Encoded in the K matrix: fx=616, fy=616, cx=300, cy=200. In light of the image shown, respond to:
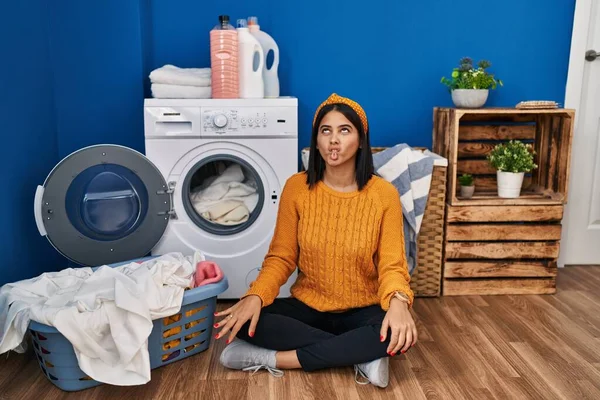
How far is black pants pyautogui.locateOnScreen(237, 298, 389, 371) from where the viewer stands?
1.72 metres

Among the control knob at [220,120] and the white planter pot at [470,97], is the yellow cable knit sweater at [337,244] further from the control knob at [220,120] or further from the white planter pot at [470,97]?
the white planter pot at [470,97]

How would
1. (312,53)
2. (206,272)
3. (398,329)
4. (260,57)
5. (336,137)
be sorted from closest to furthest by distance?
(398,329) < (336,137) < (206,272) < (260,57) < (312,53)

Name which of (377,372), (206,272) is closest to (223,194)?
(206,272)

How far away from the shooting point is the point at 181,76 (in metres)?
2.40

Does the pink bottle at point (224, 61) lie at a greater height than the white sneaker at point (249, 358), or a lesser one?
greater

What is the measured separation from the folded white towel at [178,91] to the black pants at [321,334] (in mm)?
952

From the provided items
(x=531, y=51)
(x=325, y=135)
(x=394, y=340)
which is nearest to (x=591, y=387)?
(x=394, y=340)

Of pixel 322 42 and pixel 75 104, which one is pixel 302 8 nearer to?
pixel 322 42

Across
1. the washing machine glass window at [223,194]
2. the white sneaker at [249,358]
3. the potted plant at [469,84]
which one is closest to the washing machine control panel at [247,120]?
the washing machine glass window at [223,194]

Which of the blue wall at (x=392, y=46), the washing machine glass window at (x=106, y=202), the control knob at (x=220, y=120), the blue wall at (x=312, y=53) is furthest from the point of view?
the blue wall at (x=392, y=46)

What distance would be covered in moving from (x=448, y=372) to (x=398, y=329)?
31 centimetres

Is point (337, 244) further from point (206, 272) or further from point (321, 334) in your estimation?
point (206, 272)

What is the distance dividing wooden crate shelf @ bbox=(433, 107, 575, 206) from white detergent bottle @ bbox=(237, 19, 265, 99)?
791 mm

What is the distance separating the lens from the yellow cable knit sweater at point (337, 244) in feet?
5.99
